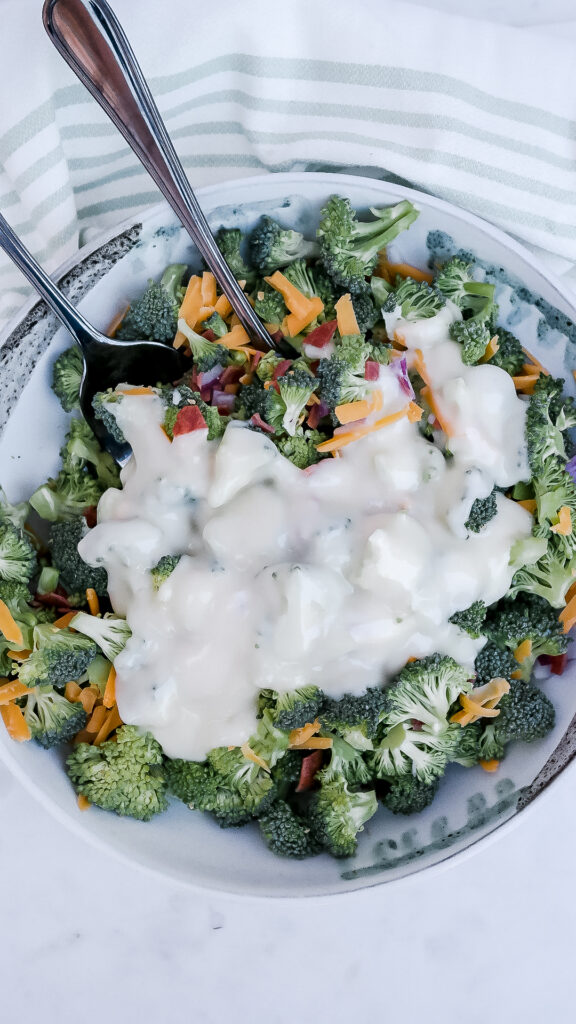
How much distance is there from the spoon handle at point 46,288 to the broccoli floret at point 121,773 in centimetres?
99

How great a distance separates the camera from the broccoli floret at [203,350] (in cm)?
217

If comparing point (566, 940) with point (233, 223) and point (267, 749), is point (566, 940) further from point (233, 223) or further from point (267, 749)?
point (233, 223)

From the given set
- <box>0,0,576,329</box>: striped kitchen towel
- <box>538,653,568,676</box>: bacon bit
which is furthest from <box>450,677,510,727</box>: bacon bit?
<box>0,0,576,329</box>: striped kitchen towel

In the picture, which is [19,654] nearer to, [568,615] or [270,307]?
[270,307]

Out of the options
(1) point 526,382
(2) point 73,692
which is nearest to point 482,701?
(1) point 526,382

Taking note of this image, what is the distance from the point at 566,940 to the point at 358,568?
1503mm

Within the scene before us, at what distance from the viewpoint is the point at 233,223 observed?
2232mm

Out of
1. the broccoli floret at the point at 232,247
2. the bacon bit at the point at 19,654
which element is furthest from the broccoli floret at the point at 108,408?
the bacon bit at the point at 19,654

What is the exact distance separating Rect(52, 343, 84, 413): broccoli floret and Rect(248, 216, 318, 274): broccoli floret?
1.73 ft

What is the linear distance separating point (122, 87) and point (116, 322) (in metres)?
0.56

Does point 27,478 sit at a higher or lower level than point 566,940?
higher

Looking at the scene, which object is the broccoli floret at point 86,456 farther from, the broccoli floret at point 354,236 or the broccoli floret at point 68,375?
→ the broccoli floret at point 354,236

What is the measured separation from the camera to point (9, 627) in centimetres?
204

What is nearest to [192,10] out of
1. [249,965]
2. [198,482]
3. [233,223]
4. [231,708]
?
[233,223]
